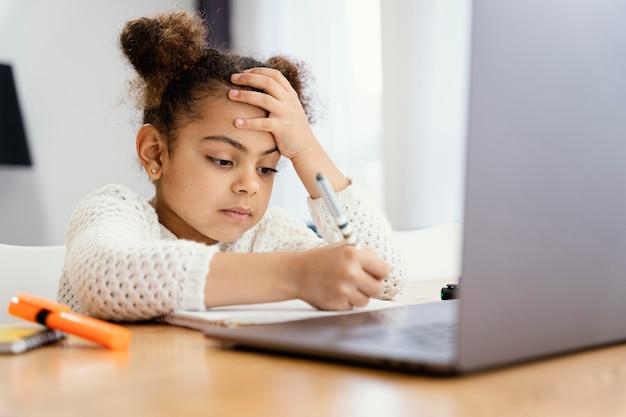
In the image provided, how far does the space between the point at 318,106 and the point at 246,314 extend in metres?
2.45

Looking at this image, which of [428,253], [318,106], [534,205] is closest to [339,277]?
[534,205]

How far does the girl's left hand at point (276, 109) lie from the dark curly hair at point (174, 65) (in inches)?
2.1

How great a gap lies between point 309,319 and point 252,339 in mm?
123

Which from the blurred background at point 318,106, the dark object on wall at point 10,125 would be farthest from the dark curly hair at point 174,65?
the dark object on wall at point 10,125

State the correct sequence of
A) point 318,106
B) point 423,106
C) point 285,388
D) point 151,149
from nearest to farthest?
point 285,388 < point 151,149 < point 318,106 < point 423,106

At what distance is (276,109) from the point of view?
1202 millimetres

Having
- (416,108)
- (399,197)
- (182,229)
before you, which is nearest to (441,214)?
(399,197)

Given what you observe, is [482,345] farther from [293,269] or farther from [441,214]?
[441,214]

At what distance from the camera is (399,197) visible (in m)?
3.34

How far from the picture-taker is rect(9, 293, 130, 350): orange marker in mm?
600

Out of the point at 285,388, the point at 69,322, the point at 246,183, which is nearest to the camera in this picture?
the point at 285,388

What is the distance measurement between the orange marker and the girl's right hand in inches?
8.3

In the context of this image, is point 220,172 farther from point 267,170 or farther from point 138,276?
point 138,276

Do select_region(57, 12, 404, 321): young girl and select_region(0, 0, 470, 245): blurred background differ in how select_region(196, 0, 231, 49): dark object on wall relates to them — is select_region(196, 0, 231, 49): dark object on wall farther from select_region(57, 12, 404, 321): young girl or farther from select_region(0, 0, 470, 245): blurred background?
select_region(57, 12, 404, 321): young girl
